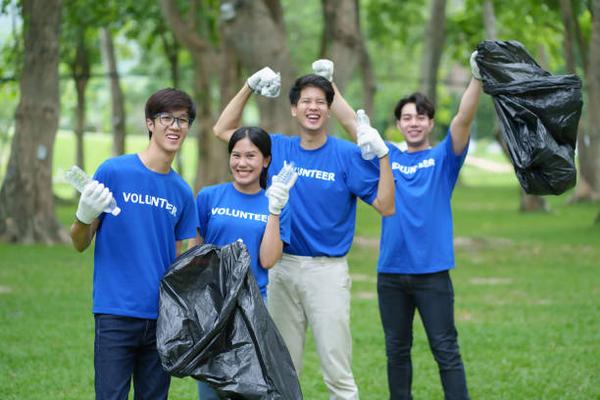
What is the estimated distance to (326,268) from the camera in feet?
17.1

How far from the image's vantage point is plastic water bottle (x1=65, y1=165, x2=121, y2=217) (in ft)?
13.3

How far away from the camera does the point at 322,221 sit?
17.1 feet

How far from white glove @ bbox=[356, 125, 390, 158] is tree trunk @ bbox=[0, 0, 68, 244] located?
38.4 feet

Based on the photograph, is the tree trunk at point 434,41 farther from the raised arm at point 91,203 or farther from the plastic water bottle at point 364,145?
the raised arm at point 91,203

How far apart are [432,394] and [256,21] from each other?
25.9ft

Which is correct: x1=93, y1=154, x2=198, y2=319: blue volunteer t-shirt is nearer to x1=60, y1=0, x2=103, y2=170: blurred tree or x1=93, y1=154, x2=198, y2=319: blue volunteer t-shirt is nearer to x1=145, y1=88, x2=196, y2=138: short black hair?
x1=145, y1=88, x2=196, y2=138: short black hair

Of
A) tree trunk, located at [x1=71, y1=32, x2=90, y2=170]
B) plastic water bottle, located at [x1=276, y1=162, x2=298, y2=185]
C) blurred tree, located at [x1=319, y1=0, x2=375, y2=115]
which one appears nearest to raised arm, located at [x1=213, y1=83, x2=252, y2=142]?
plastic water bottle, located at [x1=276, y1=162, x2=298, y2=185]

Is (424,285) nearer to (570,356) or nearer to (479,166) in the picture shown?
(570,356)

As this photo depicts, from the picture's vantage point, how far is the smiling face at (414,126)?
574 cm

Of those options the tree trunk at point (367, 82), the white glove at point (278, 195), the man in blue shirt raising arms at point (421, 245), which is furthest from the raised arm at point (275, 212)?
the tree trunk at point (367, 82)

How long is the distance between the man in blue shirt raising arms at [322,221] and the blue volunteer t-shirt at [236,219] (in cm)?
34

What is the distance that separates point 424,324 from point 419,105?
1.23 m

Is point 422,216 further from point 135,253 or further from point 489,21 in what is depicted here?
point 489,21

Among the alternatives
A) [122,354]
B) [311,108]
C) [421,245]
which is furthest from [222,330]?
[421,245]
